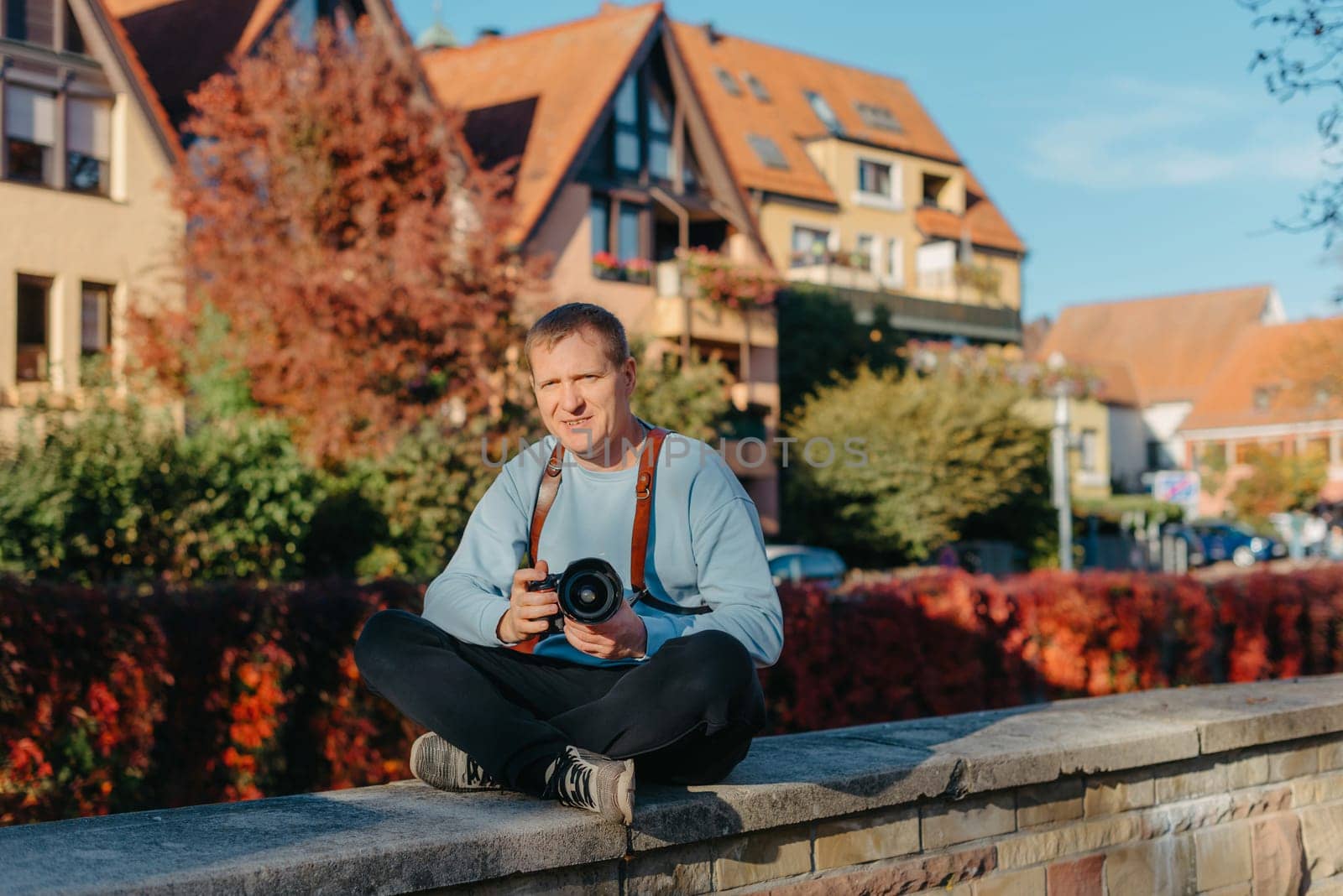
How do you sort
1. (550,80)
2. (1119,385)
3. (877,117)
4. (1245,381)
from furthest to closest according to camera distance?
(1245,381) < (1119,385) < (877,117) < (550,80)

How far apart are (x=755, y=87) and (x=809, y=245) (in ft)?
22.4

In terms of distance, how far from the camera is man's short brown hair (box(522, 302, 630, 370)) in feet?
13.2

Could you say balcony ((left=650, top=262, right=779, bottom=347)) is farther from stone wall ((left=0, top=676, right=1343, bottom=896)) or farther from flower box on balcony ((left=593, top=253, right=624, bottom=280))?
stone wall ((left=0, top=676, right=1343, bottom=896))

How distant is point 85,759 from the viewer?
6969 millimetres

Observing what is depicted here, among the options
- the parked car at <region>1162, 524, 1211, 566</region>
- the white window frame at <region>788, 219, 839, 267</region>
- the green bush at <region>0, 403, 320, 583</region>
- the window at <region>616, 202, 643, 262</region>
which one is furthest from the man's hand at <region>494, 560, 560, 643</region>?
the parked car at <region>1162, 524, 1211, 566</region>

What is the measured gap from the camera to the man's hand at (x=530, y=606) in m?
3.58

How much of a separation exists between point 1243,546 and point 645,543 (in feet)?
158

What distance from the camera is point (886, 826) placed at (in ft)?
13.5

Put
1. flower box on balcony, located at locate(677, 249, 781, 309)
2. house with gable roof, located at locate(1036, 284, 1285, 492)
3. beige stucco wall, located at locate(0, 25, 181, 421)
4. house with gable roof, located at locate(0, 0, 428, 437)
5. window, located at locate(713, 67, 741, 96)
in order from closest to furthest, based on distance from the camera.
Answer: beige stucco wall, located at locate(0, 25, 181, 421)
house with gable roof, located at locate(0, 0, 428, 437)
flower box on balcony, located at locate(677, 249, 781, 309)
window, located at locate(713, 67, 741, 96)
house with gable roof, located at locate(1036, 284, 1285, 492)

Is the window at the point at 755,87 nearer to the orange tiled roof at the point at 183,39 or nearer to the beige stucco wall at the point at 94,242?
the orange tiled roof at the point at 183,39

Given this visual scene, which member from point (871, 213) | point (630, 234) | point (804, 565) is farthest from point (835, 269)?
point (804, 565)

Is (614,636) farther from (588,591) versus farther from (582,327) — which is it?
(582,327)

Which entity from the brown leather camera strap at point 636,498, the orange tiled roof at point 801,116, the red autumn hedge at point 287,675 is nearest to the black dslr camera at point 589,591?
the brown leather camera strap at point 636,498

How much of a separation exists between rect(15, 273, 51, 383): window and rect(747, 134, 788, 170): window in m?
25.0
